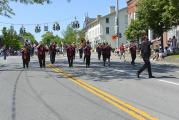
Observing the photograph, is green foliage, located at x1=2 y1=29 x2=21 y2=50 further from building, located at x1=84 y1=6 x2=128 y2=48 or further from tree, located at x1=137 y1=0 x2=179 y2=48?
tree, located at x1=137 y1=0 x2=179 y2=48

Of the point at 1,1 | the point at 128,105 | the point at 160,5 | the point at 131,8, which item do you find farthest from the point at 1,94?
the point at 131,8

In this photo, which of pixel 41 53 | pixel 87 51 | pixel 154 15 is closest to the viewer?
pixel 87 51

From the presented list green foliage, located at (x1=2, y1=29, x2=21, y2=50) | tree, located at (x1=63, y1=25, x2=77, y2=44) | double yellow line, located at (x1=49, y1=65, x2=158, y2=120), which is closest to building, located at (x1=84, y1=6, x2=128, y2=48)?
green foliage, located at (x1=2, y1=29, x2=21, y2=50)

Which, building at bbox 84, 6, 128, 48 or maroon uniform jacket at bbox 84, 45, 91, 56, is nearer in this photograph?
maroon uniform jacket at bbox 84, 45, 91, 56

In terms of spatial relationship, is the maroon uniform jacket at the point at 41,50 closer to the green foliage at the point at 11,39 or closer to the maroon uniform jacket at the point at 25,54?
the maroon uniform jacket at the point at 25,54

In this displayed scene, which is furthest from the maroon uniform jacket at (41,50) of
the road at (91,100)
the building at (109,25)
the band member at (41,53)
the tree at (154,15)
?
the building at (109,25)

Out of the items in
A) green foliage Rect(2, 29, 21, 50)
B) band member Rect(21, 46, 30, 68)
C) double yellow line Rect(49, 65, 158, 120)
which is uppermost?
green foliage Rect(2, 29, 21, 50)

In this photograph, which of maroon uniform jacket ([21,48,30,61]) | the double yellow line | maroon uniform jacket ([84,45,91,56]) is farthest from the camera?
maroon uniform jacket ([21,48,30,61])

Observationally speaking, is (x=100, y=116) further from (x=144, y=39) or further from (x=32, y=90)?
(x=144, y=39)

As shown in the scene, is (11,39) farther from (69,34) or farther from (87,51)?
(87,51)

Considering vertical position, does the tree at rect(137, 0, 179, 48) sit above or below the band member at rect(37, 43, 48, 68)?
above

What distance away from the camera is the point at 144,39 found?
21.1m

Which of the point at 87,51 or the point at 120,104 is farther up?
the point at 87,51

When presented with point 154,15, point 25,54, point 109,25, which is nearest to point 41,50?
point 25,54
